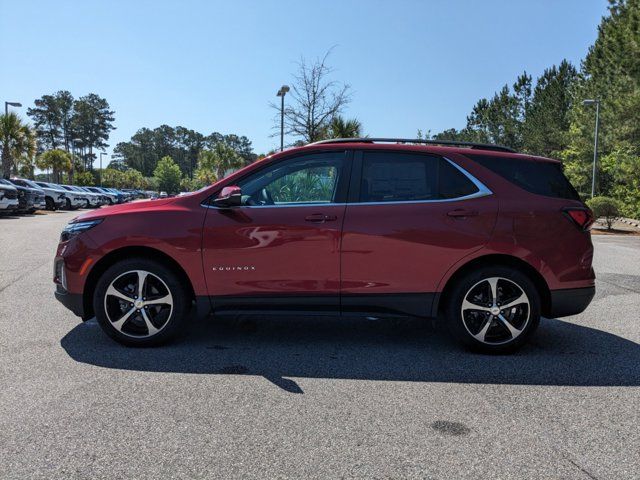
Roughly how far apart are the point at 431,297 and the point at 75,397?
278 cm

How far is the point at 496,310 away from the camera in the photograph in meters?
4.67

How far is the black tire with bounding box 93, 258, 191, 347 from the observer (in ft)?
15.4

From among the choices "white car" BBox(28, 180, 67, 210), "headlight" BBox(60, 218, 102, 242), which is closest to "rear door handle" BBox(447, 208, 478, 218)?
"headlight" BBox(60, 218, 102, 242)

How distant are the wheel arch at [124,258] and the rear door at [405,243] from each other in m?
1.40

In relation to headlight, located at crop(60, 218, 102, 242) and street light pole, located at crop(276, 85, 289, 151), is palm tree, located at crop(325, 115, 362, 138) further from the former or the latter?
headlight, located at crop(60, 218, 102, 242)

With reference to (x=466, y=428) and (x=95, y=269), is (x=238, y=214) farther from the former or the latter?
(x=466, y=428)

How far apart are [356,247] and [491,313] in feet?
4.16

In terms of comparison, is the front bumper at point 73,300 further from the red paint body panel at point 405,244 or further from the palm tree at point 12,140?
the palm tree at point 12,140

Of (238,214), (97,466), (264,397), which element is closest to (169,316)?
(238,214)

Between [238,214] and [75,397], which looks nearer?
[75,397]

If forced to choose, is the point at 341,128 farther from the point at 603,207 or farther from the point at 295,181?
the point at 295,181

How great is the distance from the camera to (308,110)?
24.2 meters

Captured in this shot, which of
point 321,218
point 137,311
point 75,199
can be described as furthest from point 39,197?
point 321,218

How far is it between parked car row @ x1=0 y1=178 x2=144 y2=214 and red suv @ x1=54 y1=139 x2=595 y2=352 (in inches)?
787
